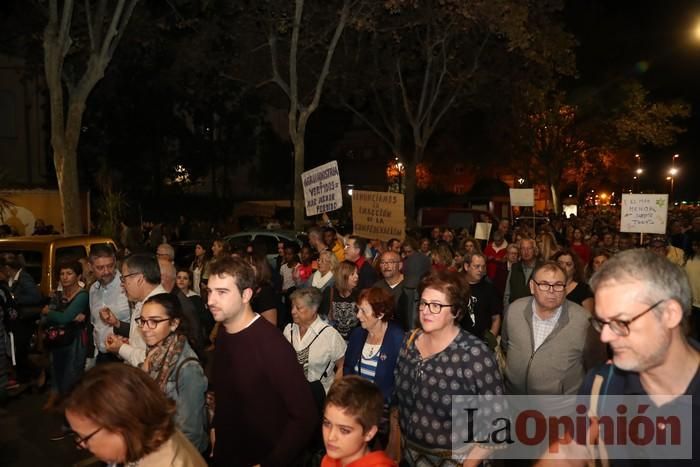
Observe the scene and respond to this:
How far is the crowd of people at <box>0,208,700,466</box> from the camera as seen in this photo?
2.41 metres

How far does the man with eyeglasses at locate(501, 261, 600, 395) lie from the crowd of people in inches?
0.4

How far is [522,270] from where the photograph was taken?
836 cm

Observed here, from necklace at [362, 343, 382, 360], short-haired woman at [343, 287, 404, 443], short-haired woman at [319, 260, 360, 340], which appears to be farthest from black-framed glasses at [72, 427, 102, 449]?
short-haired woman at [319, 260, 360, 340]

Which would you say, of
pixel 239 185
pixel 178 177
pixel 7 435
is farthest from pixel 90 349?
pixel 239 185

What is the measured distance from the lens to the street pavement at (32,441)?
6320 mm

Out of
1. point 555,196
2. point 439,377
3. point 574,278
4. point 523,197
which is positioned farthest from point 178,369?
point 555,196

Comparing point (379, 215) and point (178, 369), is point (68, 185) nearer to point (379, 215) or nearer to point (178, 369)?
point (379, 215)

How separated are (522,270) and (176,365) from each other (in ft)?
18.0

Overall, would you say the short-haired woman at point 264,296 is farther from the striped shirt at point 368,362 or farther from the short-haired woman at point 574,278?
the short-haired woman at point 574,278

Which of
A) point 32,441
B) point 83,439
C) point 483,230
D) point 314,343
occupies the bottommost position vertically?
point 32,441

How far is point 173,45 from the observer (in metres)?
21.8

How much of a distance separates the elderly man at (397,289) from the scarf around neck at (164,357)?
3.29 metres

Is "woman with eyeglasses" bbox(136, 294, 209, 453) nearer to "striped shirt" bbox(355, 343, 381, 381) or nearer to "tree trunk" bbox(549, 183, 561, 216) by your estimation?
"striped shirt" bbox(355, 343, 381, 381)

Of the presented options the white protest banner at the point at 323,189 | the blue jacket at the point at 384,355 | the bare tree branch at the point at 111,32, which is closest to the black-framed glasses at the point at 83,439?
the blue jacket at the point at 384,355
